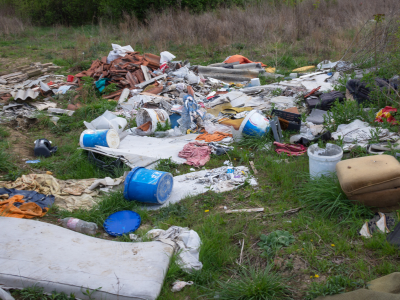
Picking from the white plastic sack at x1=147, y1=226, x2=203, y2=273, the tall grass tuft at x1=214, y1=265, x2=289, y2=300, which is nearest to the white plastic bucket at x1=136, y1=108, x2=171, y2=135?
the white plastic sack at x1=147, y1=226, x2=203, y2=273

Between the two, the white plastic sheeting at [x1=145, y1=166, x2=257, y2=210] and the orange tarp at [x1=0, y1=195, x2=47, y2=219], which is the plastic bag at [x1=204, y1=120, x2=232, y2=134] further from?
the orange tarp at [x1=0, y1=195, x2=47, y2=219]

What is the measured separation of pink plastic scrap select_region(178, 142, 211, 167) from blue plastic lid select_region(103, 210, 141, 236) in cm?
155

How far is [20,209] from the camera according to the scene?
3846 mm

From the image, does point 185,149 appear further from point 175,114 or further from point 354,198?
point 354,198

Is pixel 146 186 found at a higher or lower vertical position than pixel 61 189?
higher

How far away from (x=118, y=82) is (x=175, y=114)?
11.4 feet

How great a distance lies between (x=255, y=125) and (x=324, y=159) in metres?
1.85

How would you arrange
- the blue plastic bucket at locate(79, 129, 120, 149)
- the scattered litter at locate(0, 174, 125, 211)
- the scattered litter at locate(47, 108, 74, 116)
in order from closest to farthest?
the scattered litter at locate(0, 174, 125, 211) < the blue plastic bucket at locate(79, 129, 120, 149) < the scattered litter at locate(47, 108, 74, 116)

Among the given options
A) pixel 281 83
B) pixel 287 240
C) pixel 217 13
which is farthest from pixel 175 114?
pixel 217 13

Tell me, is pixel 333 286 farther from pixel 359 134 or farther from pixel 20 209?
pixel 20 209

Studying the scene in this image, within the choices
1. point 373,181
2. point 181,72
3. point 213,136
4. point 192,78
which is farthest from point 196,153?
point 181,72

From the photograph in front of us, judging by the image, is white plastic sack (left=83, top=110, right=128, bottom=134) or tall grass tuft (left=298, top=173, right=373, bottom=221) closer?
tall grass tuft (left=298, top=173, right=373, bottom=221)

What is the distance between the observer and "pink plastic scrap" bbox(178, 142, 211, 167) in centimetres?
522

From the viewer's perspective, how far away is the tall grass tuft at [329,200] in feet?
11.3
